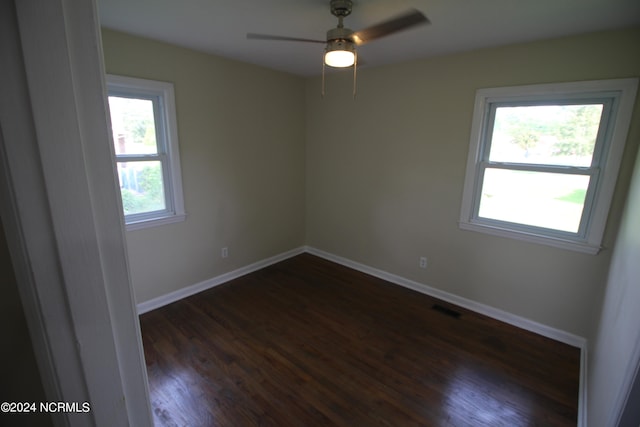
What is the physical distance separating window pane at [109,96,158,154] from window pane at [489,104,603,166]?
3.21 meters

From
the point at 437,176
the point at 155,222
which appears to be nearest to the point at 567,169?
the point at 437,176

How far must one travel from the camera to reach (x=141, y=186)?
2768 millimetres

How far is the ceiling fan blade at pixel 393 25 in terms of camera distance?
1.54 metres

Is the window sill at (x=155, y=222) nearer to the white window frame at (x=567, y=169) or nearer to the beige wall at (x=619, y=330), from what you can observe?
the white window frame at (x=567, y=169)

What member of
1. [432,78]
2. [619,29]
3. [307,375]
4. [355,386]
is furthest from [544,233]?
[307,375]

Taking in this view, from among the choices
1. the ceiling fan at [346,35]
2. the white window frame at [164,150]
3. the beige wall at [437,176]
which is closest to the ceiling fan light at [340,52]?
the ceiling fan at [346,35]

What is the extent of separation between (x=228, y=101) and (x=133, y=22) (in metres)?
1.11

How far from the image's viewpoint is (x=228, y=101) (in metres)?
3.20

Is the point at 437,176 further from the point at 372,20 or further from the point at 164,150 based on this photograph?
the point at 164,150

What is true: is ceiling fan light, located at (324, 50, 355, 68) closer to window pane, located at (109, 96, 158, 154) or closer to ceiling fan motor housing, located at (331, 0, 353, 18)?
ceiling fan motor housing, located at (331, 0, 353, 18)

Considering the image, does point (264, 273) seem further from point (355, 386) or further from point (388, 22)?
point (388, 22)

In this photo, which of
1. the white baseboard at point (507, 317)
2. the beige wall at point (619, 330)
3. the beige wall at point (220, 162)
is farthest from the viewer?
the beige wall at point (220, 162)

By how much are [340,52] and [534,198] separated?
2147 mm

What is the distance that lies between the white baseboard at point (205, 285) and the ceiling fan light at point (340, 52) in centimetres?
268
